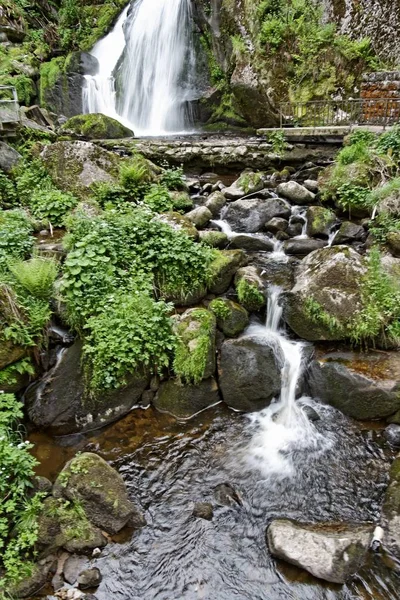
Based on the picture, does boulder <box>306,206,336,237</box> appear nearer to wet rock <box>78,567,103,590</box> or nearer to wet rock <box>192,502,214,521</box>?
wet rock <box>192,502,214,521</box>

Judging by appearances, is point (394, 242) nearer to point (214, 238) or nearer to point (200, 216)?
point (214, 238)

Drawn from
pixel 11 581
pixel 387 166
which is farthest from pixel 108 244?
pixel 387 166

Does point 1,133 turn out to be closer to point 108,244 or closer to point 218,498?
point 108,244

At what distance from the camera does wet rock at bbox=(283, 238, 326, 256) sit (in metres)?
8.58

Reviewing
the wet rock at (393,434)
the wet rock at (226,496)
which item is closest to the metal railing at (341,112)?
the wet rock at (393,434)

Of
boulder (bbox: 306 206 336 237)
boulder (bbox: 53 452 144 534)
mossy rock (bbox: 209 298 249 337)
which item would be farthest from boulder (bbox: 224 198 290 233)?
boulder (bbox: 53 452 144 534)

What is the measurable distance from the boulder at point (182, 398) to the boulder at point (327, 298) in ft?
5.97

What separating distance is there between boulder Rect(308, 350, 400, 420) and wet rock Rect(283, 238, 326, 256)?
3018mm

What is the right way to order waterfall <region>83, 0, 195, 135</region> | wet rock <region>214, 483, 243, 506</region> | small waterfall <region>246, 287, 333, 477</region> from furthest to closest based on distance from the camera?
waterfall <region>83, 0, 195, 135</region> < small waterfall <region>246, 287, 333, 477</region> < wet rock <region>214, 483, 243, 506</region>

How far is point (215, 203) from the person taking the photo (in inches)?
386

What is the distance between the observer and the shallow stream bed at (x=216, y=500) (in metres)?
3.95

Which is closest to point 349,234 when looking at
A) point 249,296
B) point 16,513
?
point 249,296

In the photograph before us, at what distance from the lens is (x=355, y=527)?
14.2 feet

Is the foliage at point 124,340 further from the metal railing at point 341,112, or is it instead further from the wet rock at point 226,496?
the metal railing at point 341,112
